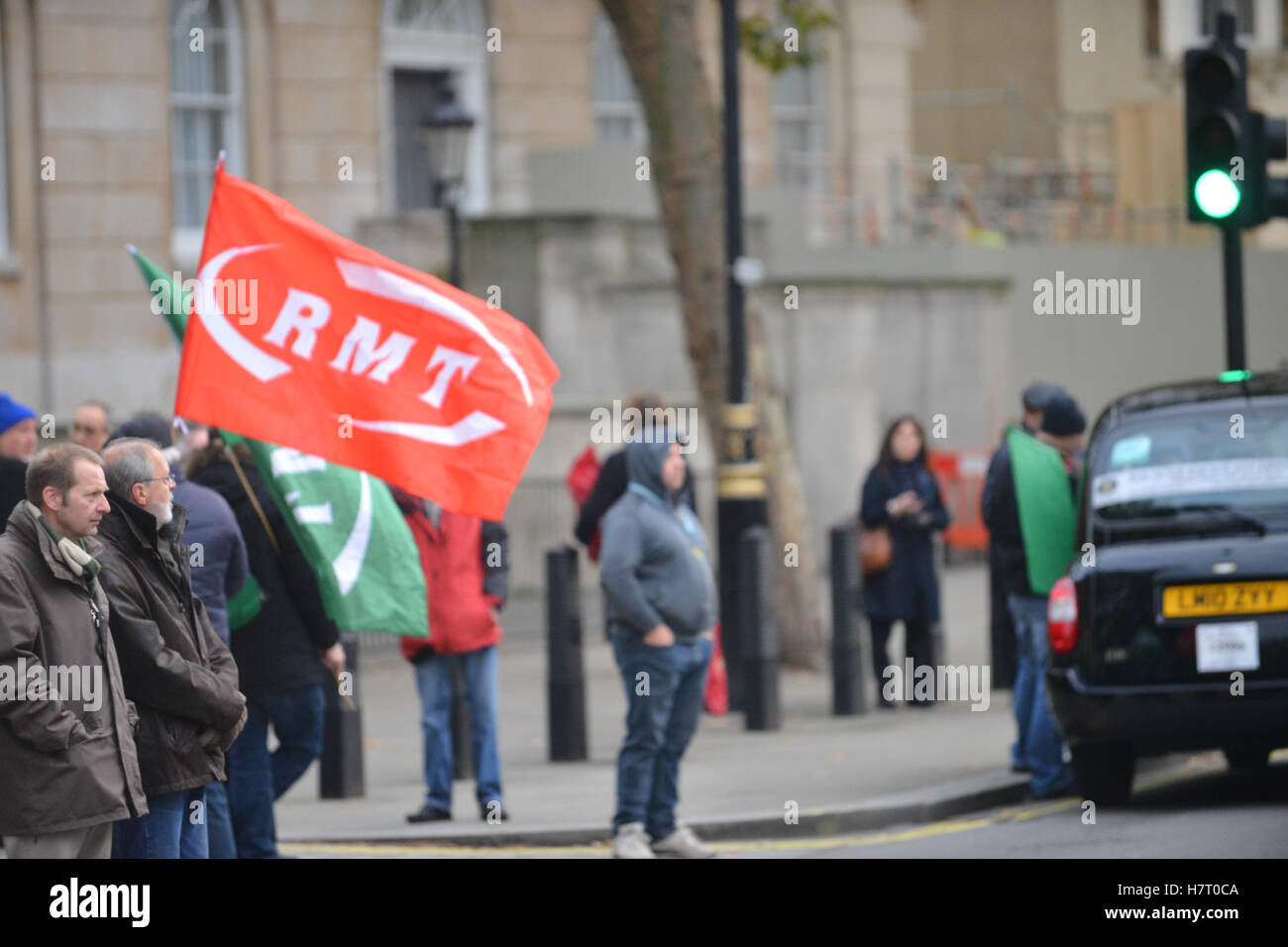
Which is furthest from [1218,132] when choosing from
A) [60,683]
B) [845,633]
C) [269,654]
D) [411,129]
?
[411,129]

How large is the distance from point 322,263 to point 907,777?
15.6 feet

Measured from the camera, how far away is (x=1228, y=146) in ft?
39.4

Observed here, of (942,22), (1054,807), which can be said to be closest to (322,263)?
(1054,807)

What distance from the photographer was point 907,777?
11602mm

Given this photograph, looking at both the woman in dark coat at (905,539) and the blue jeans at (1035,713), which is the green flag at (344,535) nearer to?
the blue jeans at (1035,713)

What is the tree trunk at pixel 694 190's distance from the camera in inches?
643

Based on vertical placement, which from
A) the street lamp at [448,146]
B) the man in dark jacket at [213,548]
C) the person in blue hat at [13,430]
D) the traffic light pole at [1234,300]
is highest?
the street lamp at [448,146]

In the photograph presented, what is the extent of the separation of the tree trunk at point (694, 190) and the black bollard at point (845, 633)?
68.0 inches

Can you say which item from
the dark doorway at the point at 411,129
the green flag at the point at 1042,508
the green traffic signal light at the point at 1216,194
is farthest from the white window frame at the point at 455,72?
the green flag at the point at 1042,508

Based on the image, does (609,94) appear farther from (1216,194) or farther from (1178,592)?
(1178,592)

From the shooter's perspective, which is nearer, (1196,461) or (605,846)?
(1196,461)

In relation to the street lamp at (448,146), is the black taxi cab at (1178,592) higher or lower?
lower

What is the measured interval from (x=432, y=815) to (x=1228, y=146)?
218 inches
